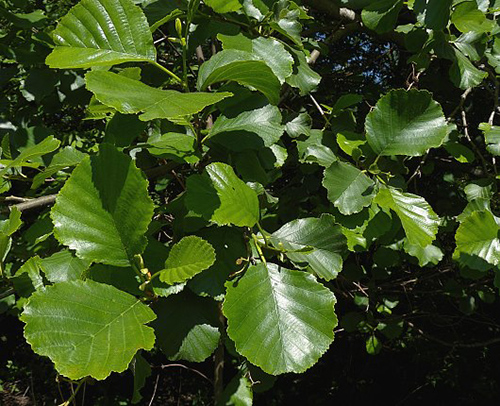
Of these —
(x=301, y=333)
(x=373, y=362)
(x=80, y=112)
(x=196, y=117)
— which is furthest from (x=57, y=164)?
(x=373, y=362)

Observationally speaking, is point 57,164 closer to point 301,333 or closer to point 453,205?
point 301,333

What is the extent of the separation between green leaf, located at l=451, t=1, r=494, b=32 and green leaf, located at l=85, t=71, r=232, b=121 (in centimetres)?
82

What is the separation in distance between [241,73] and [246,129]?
0.55 feet

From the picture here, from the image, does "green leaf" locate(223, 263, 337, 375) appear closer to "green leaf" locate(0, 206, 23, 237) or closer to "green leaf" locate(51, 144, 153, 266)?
"green leaf" locate(51, 144, 153, 266)

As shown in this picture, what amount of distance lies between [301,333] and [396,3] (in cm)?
92

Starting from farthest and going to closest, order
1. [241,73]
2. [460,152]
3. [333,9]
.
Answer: [333,9] → [460,152] → [241,73]

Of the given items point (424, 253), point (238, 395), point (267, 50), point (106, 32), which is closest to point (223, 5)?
point (267, 50)

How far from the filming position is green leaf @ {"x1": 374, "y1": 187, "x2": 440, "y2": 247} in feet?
2.90

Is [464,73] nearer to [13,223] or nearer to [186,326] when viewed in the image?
[186,326]

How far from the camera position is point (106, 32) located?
0.78 m

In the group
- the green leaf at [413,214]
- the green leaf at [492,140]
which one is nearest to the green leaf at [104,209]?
the green leaf at [413,214]

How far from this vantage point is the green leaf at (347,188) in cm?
96

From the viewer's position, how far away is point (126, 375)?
3.42 metres

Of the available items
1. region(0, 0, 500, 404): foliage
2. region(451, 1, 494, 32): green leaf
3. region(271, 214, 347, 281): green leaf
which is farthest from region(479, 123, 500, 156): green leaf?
region(271, 214, 347, 281): green leaf
